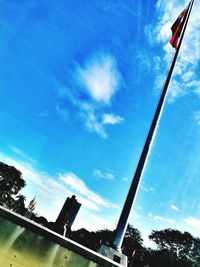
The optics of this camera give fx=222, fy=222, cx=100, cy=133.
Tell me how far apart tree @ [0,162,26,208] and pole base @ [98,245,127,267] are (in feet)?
270

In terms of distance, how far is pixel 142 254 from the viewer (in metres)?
60.0

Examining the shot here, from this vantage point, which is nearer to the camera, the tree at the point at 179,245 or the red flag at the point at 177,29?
the red flag at the point at 177,29

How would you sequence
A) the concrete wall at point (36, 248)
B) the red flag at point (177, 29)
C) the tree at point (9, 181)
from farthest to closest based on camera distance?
1. the tree at point (9, 181)
2. the red flag at point (177, 29)
3. the concrete wall at point (36, 248)

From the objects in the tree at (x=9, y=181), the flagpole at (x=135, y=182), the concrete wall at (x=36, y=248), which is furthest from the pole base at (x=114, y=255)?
the tree at (x=9, y=181)

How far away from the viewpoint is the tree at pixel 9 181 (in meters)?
78.6

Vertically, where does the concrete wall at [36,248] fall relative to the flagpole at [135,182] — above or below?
below

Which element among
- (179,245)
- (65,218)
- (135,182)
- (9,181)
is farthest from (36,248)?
(9,181)

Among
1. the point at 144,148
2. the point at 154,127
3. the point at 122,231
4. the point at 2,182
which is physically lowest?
the point at 122,231

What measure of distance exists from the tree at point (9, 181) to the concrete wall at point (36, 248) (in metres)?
82.6

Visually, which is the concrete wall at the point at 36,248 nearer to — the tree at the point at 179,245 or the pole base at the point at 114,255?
the pole base at the point at 114,255

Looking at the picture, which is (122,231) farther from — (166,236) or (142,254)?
(166,236)

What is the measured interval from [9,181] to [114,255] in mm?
85021

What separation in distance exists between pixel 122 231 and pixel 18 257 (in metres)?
2.10

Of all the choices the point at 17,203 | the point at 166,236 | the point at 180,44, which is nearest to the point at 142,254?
the point at 166,236
